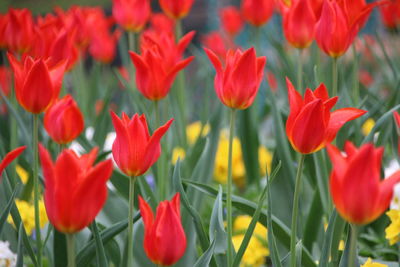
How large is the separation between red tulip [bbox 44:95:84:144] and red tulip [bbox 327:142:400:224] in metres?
0.60

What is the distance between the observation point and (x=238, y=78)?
1.09 metres

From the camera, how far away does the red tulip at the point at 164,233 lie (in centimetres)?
88

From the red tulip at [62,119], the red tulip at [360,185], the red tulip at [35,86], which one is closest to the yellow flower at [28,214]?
the red tulip at [62,119]

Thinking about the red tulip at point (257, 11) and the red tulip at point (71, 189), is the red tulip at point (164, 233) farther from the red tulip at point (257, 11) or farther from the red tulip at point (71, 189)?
the red tulip at point (257, 11)

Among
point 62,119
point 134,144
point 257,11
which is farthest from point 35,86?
point 257,11

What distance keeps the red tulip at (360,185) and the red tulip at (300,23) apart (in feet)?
2.32

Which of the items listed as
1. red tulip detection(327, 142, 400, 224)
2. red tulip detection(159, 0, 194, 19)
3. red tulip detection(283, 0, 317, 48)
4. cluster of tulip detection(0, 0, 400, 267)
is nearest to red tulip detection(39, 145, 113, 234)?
cluster of tulip detection(0, 0, 400, 267)

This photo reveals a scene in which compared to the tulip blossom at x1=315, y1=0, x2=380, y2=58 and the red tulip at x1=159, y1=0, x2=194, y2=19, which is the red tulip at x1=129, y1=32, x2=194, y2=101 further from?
the red tulip at x1=159, y1=0, x2=194, y2=19

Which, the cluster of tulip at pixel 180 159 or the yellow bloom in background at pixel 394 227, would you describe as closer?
the cluster of tulip at pixel 180 159

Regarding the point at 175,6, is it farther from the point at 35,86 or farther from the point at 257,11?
the point at 35,86

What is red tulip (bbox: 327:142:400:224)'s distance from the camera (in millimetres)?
726

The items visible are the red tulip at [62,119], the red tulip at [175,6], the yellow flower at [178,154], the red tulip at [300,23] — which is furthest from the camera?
the yellow flower at [178,154]

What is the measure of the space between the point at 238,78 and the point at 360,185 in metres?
0.40

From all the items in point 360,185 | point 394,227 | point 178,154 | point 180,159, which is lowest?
point 178,154
